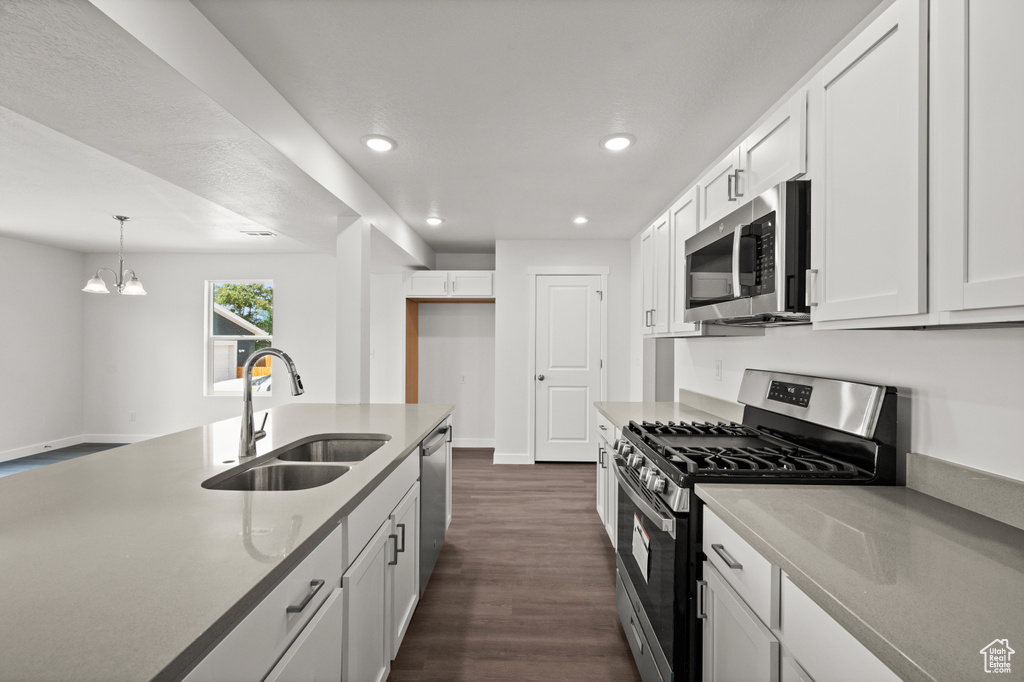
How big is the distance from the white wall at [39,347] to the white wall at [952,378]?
7.82 metres

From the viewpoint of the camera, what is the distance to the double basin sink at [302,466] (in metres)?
1.65

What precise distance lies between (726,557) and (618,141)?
220cm

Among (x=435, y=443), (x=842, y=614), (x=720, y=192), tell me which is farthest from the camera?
(x=435, y=443)

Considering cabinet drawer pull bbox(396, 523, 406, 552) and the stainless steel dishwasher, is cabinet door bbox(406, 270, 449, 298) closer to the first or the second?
the stainless steel dishwasher

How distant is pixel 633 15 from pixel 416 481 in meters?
2.05

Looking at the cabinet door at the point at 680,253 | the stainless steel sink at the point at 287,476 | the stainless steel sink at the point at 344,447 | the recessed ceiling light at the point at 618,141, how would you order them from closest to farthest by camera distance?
the stainless steel sink at the point at 287,476 → the stainless steel sink at the point at 344,447 → the cabinet door at the point at 680,253 → the recessed ceiling light at the point at 618,141

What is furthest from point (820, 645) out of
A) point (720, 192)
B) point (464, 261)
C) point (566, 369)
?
point (464, 261)

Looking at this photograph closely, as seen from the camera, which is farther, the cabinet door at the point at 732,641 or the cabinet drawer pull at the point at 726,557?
the cabinet drawer pull at the point at 726,557

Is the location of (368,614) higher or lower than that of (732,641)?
lower

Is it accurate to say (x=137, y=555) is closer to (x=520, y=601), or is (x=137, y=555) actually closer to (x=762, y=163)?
(x=520, y=601)

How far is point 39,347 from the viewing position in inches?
231

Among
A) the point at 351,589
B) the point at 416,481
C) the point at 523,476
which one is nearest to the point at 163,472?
the point at 351,589

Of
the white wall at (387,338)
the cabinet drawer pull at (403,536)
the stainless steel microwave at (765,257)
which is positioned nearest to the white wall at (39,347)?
the white wall at (387,338)

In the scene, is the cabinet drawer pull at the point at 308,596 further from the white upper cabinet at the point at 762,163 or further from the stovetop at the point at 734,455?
the white upper cabinet at the point at 762,163
